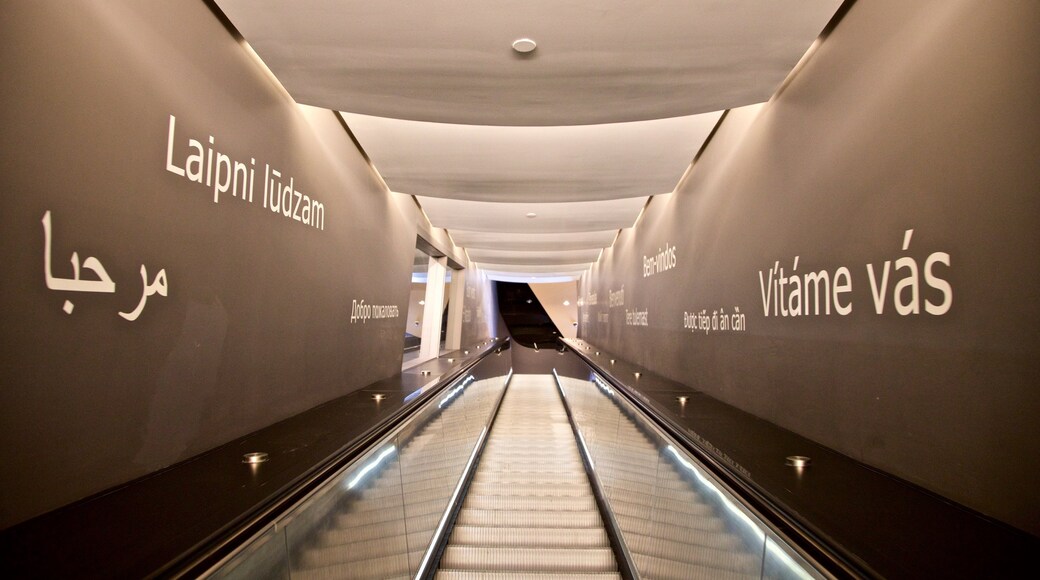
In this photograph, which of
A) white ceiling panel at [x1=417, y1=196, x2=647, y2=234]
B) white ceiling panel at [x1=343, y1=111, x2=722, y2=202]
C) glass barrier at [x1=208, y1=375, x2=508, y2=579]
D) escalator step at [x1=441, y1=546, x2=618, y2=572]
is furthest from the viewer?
white ceiling panel at [x1=417, y1=196, x2=647, y2=234]

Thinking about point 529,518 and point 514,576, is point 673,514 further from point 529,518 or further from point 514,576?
point 529,518

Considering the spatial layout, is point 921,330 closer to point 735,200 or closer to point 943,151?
point 943,151

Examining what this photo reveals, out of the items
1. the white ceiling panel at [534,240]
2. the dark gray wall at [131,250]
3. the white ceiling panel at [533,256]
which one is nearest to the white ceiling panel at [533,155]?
the dark gray wall at [131,250]

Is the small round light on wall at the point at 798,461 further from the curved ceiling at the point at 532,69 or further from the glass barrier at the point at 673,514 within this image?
the curved ceiling at the point at 532,69

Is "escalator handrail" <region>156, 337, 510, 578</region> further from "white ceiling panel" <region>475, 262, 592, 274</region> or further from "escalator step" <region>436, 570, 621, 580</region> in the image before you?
"white ceiling panel" <region>475, 262, 592, 274</region>

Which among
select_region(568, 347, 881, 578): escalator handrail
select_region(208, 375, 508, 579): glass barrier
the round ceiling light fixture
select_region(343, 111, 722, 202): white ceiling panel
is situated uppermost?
select_region(343, 111, 722, 202): white ceiling panel

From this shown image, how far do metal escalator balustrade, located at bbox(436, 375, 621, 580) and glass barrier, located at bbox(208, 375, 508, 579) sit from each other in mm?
356

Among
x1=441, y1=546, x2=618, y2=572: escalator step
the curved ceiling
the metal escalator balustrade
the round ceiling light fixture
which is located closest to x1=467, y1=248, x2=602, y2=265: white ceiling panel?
the metal escalator balustrade

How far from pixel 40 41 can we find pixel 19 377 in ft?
3.36

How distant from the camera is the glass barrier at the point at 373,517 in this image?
62.3 inches

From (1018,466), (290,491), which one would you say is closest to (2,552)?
(290,491)

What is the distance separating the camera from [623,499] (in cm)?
363

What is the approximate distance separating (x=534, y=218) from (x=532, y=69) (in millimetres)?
4907

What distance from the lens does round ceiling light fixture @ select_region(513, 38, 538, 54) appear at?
2.65m
